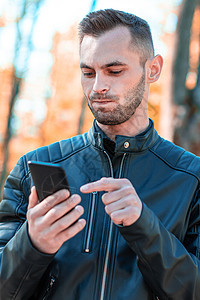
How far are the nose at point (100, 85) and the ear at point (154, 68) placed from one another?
0.35m

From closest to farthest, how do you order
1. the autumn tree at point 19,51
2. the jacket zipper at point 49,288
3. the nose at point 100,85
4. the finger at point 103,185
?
the finger at point 103,185, the jacket zipper at point 49,288, the nose at point 100,85, the autumn tree at point 19,51

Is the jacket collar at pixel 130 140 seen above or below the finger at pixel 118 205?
above

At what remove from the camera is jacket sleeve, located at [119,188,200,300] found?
1657mm

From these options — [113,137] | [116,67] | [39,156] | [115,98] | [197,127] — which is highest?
[116,67]

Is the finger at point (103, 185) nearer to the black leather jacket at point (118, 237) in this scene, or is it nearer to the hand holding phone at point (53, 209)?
the hand holding phone at point (53, 209)

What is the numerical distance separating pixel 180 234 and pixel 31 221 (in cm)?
74

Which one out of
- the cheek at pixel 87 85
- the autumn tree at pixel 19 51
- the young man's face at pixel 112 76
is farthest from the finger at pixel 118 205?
the autumn tree at pixel 19 51

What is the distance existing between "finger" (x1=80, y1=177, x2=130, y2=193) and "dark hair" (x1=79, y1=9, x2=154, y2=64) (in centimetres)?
87

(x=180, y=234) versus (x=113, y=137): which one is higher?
(x=113, y=137)

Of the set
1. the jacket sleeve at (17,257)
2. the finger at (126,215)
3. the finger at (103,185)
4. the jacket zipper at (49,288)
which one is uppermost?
the finger at (103,185)

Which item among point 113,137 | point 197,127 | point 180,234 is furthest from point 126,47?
point 197,127

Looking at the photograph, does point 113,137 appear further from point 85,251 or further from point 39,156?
point 85,251

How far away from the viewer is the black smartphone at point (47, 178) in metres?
1.56

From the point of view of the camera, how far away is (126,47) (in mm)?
2098
